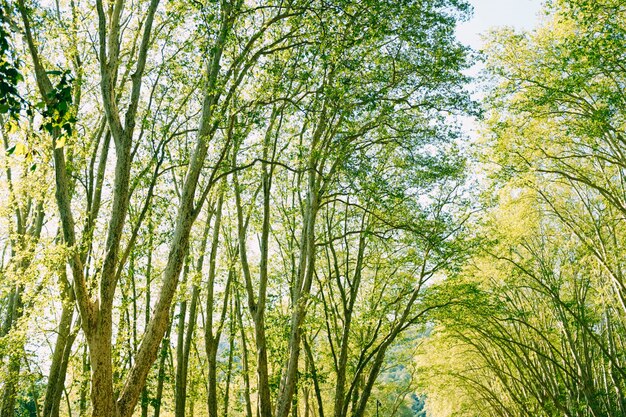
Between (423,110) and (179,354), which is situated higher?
(423,110)

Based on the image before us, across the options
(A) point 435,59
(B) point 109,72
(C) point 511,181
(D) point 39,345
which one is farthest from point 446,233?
(D) point 39,345

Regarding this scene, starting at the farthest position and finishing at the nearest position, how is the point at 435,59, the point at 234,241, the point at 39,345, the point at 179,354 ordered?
the point at 234,241 → the point at 39,345 → the point at 179,354 → the point at 435,59

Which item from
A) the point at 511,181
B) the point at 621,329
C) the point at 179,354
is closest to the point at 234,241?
the point at 179,354

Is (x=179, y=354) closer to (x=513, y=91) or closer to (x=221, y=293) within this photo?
(x=221, y=293)

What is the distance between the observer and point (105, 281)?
7605 millimetres

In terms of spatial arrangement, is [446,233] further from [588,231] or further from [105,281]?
[105,281]

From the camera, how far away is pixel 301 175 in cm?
1434

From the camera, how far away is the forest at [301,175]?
27.6ft

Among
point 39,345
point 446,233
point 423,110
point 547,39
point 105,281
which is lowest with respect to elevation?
point 105,281

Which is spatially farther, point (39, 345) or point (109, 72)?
point (39, 345)

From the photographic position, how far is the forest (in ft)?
27.6

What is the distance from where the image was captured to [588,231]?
52.0ft

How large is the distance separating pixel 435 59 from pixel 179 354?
11.3 meters

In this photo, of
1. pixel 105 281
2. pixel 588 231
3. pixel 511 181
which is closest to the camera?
pixel 105 281
